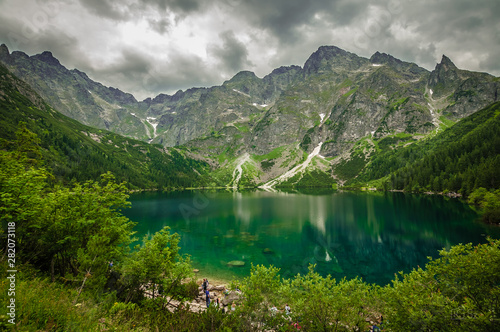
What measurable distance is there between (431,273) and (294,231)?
167ft

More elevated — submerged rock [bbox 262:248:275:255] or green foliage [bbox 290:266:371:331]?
green foliage [bbox 290:266:371:331]

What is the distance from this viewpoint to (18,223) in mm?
13320

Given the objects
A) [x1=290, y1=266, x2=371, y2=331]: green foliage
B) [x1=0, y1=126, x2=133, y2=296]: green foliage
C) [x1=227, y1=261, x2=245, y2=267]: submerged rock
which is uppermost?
[x1=0, y1=126, x2=133, y2=296]: green foliage

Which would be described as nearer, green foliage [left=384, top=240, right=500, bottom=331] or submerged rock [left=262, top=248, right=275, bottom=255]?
green foliage [left=384, top=240, right=500, bottom=331]

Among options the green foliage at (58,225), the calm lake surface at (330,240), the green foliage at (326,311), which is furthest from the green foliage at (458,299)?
the calm lake surface at (330,240)

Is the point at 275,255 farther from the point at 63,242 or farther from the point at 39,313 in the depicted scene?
the point at 39,313

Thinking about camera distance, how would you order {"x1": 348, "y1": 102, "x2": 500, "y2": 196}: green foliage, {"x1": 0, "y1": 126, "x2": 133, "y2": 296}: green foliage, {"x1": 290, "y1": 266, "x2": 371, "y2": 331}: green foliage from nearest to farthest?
{"x1": 0, "y1": 126, "x2": 133, "y2": 296}: green foliage < {"x1": 290, "y1": 266, "x2": 371, "y2": 331}: green foliage < {"x1": 348, "y1": 102, "x2": 500, "y2": 196}: green foliage

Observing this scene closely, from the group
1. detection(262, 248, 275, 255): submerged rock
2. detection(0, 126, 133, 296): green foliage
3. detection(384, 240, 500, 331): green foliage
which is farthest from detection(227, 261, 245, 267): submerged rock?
detection(384, 240, 500, 331): green foliage

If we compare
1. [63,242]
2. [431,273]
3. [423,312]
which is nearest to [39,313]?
[63,242]

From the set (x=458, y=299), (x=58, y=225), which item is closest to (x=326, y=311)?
(x=458, y=299)

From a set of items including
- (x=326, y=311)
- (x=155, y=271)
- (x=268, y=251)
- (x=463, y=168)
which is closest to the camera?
(x=326, y=311)

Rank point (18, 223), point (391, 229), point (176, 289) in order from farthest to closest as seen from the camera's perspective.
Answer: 1. point (391, 229)
2. point (176, 289)
3. point (18, 223)

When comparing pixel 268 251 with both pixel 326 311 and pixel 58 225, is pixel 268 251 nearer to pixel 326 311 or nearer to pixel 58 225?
pixel 326 311

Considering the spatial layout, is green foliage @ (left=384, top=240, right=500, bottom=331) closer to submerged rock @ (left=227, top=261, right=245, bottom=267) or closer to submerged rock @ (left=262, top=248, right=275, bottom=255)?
submerged rock @ (left=227, top=261, right=245, bottom=267)
